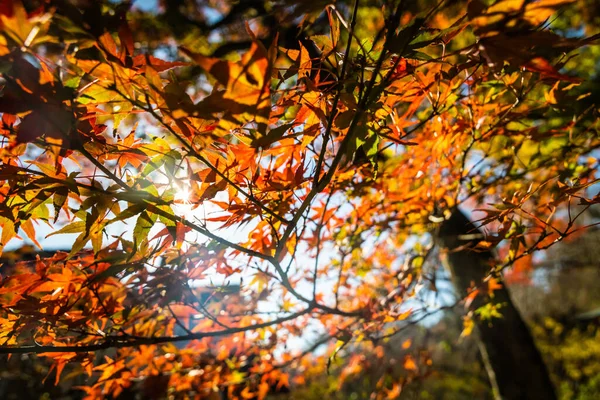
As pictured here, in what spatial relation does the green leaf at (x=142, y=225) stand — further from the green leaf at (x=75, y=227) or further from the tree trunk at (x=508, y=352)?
the tree trunk at (x=508, y=352)

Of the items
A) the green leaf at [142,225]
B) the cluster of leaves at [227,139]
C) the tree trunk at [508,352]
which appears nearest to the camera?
the cluster of leaves at [227,139]

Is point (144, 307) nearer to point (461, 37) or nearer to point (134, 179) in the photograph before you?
point (134, 179)

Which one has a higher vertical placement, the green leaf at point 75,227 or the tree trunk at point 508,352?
the green leaf at point 75,227

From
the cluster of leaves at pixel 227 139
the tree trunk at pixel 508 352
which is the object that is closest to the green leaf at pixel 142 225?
the cluster of leaves at pixel 227 139

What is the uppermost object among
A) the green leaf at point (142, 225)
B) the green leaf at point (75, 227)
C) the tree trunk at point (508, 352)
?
the green leaf at point (75, 227)

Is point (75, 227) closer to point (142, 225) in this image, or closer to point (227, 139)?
point (142, 225)

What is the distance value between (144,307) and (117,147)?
2.33ft

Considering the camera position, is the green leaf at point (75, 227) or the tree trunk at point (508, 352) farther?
the tree trunk at point (508, 352)

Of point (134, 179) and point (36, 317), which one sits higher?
point (134, 179)

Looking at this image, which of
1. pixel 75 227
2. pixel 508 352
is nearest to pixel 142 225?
pixel 75 227

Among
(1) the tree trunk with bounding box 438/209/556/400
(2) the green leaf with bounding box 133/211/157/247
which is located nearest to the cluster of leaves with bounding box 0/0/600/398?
(2) the green leaf with bounding box 133/211/157/247

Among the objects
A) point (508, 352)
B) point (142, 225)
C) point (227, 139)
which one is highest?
point (227, 139)

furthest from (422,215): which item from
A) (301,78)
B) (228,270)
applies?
(301,78)

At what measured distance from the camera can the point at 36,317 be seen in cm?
86
